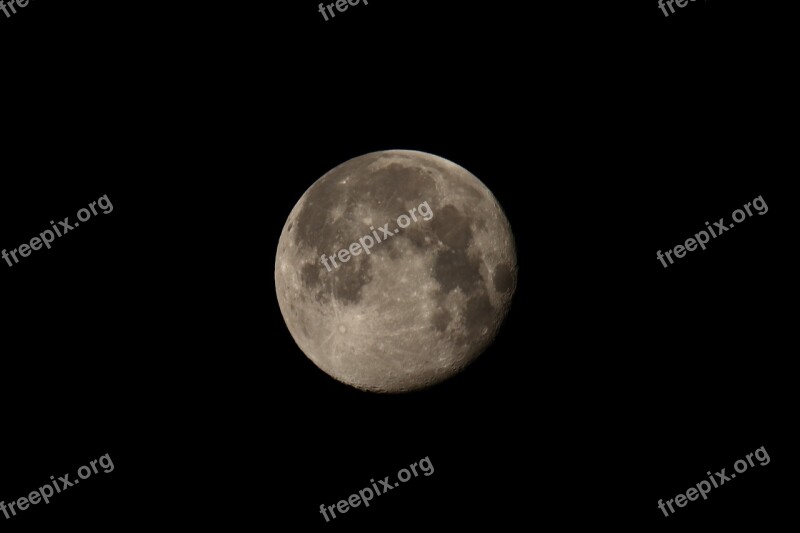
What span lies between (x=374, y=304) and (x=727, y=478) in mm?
3283

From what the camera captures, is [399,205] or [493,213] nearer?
[399,205]

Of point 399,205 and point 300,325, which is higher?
point 399,205

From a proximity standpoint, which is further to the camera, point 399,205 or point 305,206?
point 305,206

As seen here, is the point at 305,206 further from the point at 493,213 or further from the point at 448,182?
the point at 493,213

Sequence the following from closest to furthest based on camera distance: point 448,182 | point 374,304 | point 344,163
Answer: point 374,304
point 448,182
point 344,163

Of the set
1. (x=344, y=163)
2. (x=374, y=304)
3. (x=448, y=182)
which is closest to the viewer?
(x=374, y=304)

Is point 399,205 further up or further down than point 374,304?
further up

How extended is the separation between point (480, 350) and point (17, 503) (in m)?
4.15

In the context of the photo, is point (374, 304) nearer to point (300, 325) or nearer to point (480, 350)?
point (300, 325)

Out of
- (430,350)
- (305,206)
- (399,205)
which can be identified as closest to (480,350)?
(430,350)

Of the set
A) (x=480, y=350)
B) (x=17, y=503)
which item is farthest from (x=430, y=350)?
(x=17, y=503)

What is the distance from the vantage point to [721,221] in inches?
183

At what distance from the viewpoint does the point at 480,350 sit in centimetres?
456

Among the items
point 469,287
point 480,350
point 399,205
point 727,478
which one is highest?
point 399,205
